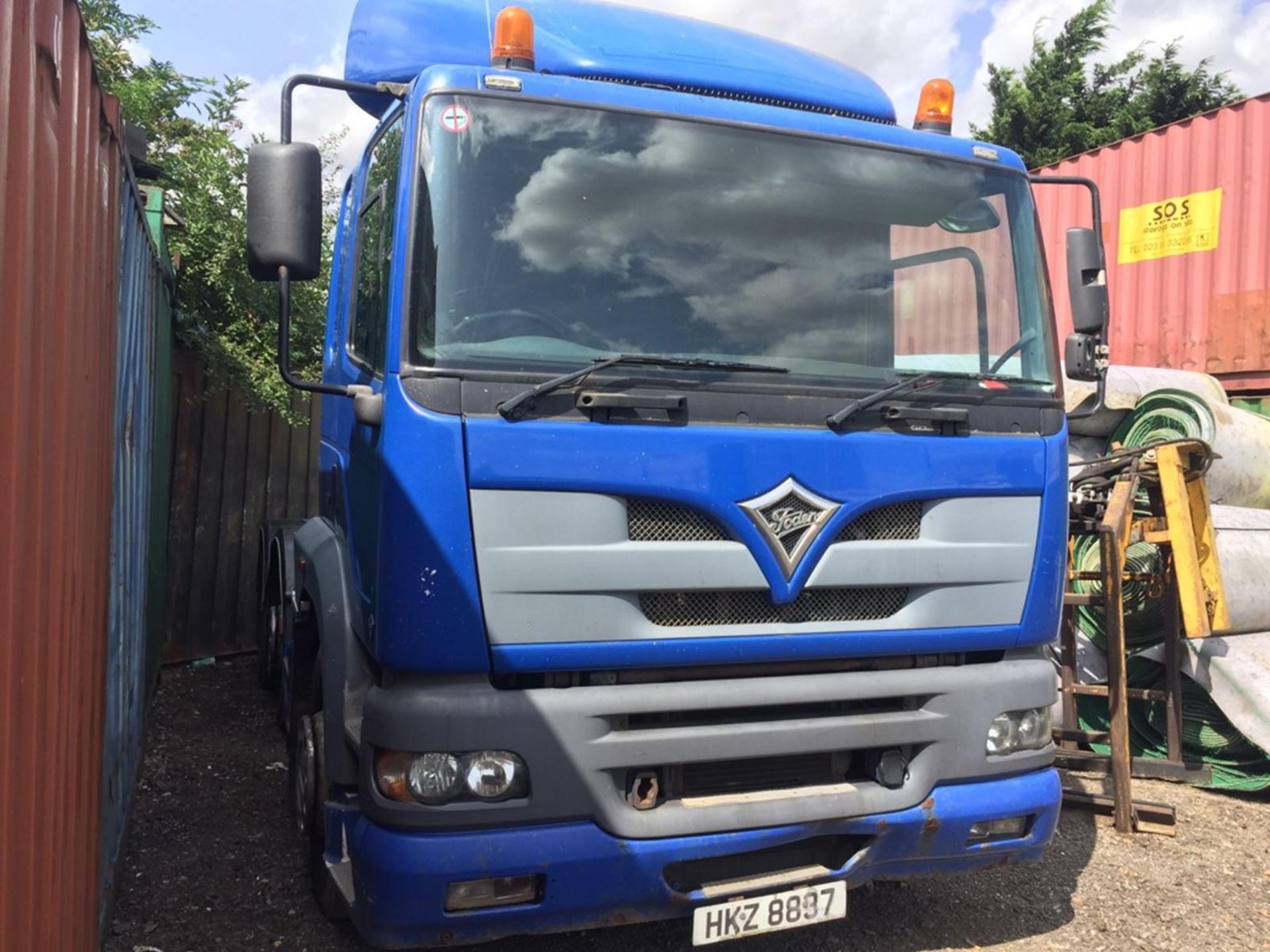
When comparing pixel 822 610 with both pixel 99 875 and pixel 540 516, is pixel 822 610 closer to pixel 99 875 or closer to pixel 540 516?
pixel 540 516

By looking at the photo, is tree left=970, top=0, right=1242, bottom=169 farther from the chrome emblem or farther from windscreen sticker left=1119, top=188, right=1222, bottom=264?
the chrome emblem

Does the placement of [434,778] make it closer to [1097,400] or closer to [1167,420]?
[1097,400]

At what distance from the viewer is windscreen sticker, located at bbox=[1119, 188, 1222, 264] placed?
7719mm

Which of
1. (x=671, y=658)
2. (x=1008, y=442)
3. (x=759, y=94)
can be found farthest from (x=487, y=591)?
(x=759, y=94)

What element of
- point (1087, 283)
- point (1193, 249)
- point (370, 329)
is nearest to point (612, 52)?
point (370, 329)

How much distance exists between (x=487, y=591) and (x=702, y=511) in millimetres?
580

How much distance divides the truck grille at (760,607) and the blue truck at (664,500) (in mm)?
12

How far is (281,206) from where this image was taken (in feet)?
8.71

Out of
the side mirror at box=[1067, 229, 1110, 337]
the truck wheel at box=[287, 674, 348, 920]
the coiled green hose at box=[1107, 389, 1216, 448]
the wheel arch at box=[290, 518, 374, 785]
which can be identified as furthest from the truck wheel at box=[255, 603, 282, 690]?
the coiled green hose at box=[1107, 389, 1216, 448]

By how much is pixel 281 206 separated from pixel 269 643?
12.1 ft

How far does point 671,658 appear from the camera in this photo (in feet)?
8.75

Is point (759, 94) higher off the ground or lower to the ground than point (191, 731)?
higher

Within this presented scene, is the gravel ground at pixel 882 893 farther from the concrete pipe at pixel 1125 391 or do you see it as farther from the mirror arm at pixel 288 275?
the concrete pipe at pixel 1125 391

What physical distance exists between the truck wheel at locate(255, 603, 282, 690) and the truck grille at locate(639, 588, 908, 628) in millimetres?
3328
